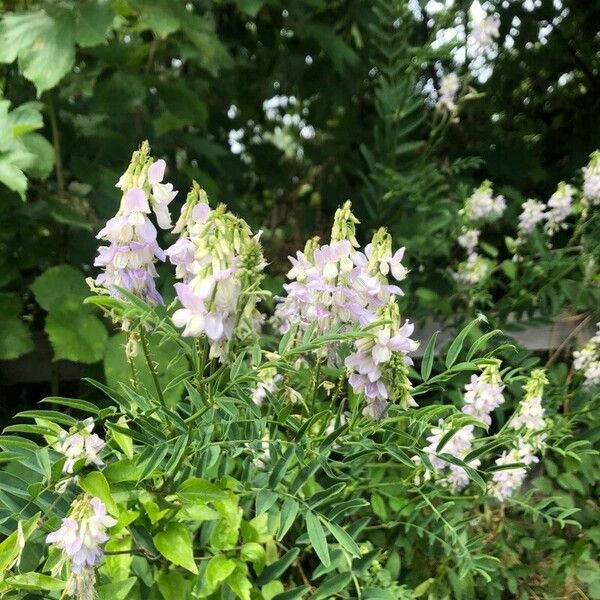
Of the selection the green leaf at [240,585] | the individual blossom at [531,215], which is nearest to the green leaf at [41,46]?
the green leaf at [240,585]

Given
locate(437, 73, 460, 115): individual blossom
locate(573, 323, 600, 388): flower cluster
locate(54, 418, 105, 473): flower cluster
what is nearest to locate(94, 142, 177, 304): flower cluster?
locate(54, 418, 105, 473): flower cluster

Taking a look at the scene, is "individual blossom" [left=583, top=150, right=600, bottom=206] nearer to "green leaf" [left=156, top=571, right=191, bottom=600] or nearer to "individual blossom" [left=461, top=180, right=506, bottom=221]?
"individual blossom" [left=461, top=180, right=506, bottom=221]

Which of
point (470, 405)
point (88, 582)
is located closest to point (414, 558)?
point (470, 405)

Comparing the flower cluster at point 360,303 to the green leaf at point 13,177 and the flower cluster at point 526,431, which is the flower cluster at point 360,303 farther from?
the green leaf at point 13,177

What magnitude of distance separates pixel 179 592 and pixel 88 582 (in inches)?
6.8

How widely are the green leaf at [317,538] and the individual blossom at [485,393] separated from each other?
0.39 m

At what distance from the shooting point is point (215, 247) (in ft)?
2.10

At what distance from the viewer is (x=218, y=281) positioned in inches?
25.1

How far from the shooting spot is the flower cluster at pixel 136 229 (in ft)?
2.37

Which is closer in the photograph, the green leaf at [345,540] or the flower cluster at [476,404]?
the green leaf at [345,540]

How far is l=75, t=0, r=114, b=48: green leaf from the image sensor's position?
3.98 ft

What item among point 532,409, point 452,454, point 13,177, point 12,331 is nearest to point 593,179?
point 532,409

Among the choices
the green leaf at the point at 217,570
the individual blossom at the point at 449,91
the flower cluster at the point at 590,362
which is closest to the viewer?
the green leaf at the point at 217,570

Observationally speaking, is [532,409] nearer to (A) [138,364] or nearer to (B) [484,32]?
(A) [138,364]
